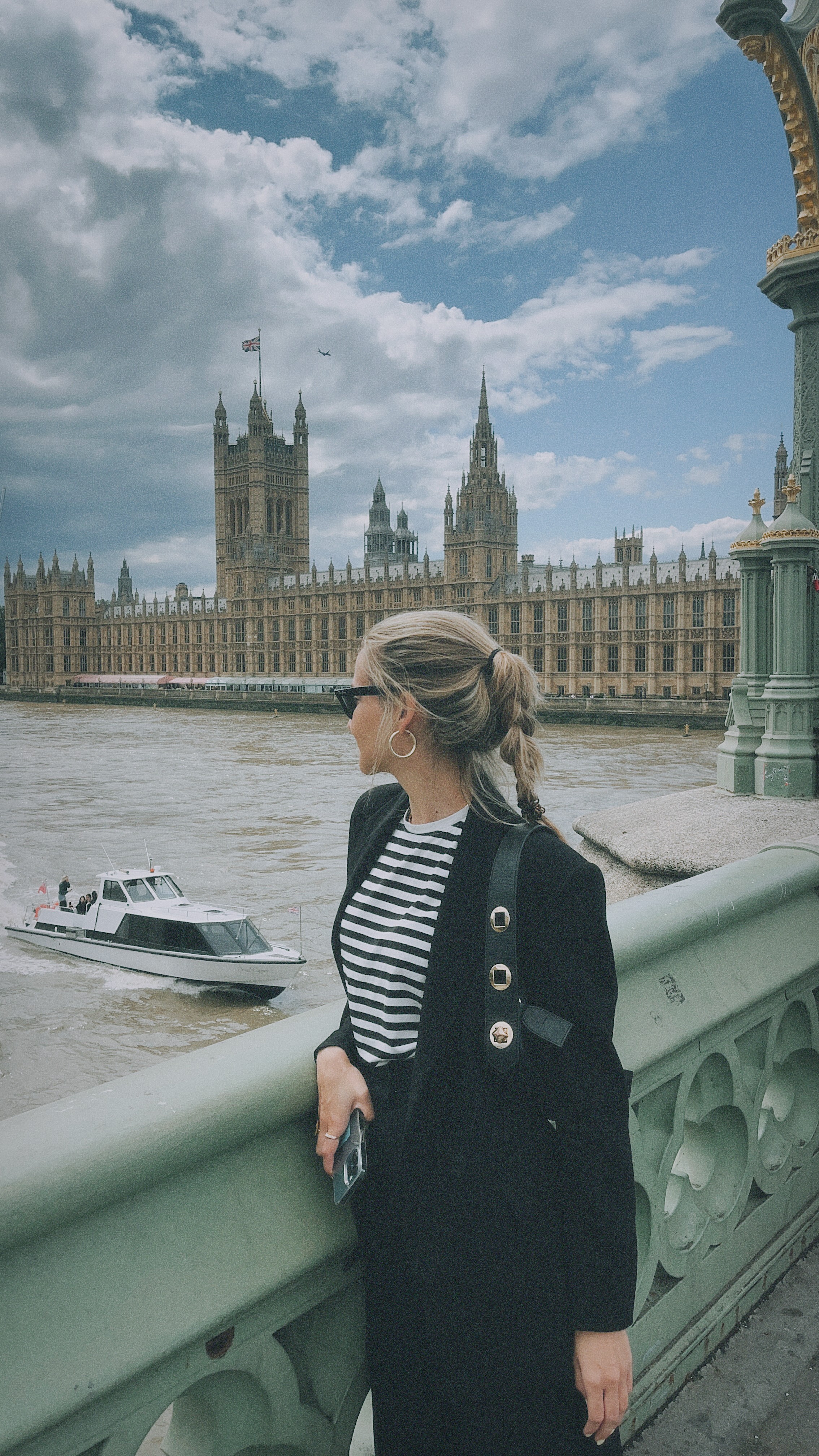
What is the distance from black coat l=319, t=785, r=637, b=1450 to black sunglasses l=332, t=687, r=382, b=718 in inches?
10.2

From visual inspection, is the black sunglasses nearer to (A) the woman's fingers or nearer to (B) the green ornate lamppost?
(A) the woman's fingers

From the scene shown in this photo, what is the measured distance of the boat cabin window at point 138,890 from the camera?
1212 centimetres

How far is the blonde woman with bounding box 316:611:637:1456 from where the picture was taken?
1040 mm

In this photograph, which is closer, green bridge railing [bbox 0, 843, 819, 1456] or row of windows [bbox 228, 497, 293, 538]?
green bridge railing [bbox 0, 843, 819, 1456]

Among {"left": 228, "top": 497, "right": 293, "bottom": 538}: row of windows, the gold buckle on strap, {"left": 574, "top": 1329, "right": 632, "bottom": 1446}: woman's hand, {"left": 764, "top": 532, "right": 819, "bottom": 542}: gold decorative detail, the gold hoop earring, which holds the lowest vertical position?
{"left": 574, "top": 1329, "right": 632, "bottom": 1446}: woman's hand

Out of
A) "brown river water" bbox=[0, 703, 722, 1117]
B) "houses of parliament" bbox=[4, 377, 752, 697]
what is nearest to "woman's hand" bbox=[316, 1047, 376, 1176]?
"brown river water" bbox=[0, 703, 722, 1117]

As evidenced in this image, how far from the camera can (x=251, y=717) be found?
178 ft

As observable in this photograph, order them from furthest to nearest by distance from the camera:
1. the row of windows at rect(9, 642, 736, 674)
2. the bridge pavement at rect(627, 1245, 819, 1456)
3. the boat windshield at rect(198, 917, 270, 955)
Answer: the row of windows at rect(9, 642, 736, 674)
the boat windshield at rect(198, 917, 270, 955)
the bridge pavement at rect(627, 1245, 819, 1456)

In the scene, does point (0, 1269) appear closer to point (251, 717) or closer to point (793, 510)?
point (793, 510)

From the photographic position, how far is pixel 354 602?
7450cm

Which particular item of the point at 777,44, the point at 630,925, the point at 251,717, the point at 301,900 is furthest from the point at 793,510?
the point at 251,717

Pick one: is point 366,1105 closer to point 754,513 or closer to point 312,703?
point 754,513

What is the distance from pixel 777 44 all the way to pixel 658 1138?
6.02 m

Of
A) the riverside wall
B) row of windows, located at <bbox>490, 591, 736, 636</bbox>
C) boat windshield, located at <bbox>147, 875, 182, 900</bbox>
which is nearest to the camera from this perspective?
boat windshield, located at <bbox>147, 875, 182, 900</bbox>
